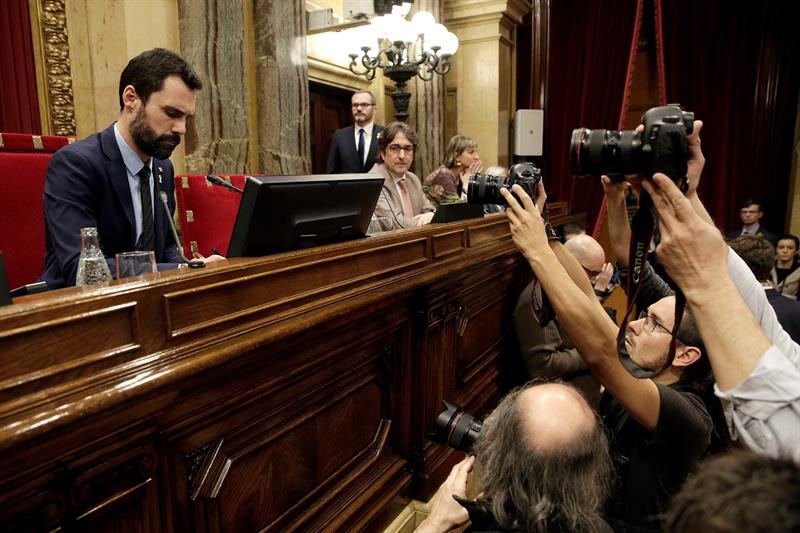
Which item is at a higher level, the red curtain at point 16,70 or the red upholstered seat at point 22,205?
the red curtain at point 16,70

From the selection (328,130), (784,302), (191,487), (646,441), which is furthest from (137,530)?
(328,130)

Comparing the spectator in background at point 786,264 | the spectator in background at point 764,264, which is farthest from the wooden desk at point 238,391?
the spectator in background at point 786,264

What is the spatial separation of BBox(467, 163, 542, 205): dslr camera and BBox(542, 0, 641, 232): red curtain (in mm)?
4019

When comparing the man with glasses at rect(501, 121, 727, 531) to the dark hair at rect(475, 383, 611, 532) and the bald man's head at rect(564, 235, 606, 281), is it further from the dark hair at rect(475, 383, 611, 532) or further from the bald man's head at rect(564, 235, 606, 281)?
the bald man's head at rect(564, 235, 606, 281)

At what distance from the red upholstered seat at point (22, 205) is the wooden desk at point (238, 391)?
4.10ft

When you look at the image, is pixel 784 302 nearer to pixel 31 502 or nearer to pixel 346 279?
pixel 346 279

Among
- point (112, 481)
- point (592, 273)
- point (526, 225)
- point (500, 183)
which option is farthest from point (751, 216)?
point (112, 481)

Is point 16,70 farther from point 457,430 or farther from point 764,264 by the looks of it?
point 764,264

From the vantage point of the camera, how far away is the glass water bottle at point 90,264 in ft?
3.43

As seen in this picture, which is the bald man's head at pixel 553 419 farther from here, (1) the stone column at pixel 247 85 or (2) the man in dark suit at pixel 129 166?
(1) the stone column at pixel 247 85

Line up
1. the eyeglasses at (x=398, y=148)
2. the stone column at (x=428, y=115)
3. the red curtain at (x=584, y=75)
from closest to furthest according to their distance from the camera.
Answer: the eyeglasses at (x=398, y=148) → the red curtain at (x=584, y=75) → the stone column at (x=428, y=115)

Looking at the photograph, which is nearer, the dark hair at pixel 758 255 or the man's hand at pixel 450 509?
the man's hand at pixel 450 509

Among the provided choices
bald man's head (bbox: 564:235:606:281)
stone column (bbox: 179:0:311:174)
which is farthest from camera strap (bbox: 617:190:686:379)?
stone column (bbox: 179:0:311:174)

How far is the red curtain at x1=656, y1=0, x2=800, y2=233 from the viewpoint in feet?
15.3
